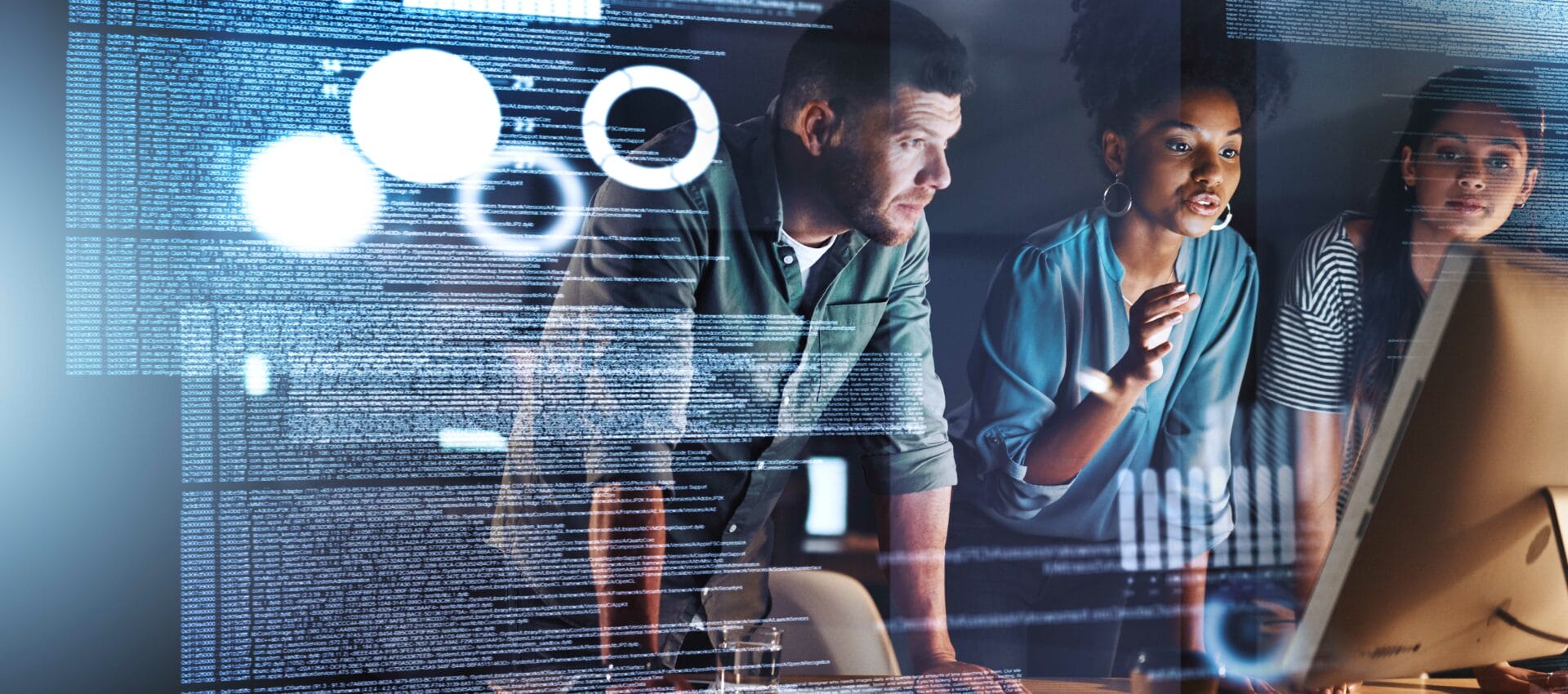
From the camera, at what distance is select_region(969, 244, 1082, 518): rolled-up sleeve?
1772 millimetres

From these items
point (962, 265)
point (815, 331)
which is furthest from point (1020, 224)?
point (815, 331)

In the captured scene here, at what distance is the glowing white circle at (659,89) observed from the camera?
1.58m

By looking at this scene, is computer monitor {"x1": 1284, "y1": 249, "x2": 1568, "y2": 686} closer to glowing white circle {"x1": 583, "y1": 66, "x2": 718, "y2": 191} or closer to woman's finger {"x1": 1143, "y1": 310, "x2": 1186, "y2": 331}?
woman's finger {"x1": 1143, "y1": 310, "x2": 1186, "y2": 331}

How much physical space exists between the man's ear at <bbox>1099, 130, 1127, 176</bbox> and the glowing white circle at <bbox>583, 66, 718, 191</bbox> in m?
0.70

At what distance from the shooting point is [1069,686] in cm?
181

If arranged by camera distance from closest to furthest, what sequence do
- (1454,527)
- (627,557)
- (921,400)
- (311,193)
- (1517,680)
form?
(1454,527), (311,193), (627,557), (921,400), (1517,680)

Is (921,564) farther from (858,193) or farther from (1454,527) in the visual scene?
(1454,527)

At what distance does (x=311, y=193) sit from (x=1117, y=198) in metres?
1.32

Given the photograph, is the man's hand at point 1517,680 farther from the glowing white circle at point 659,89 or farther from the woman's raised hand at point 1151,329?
the glowing white circle at point 659,89

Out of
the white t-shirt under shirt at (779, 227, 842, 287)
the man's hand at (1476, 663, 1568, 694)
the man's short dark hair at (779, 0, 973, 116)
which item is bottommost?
the man's hand at (1476, 663, 1568, 694)

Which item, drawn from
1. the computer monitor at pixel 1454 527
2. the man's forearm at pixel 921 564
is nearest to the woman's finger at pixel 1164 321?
the computer monitor at pixel 1454 527

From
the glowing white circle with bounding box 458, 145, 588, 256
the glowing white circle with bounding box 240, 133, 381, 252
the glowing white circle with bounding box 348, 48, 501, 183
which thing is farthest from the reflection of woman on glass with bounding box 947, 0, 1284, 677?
the glowing white circle with bounding box 240, 133, 381, 252

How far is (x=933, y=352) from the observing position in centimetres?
174

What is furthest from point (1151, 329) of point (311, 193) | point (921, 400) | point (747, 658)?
point (311, 193)
